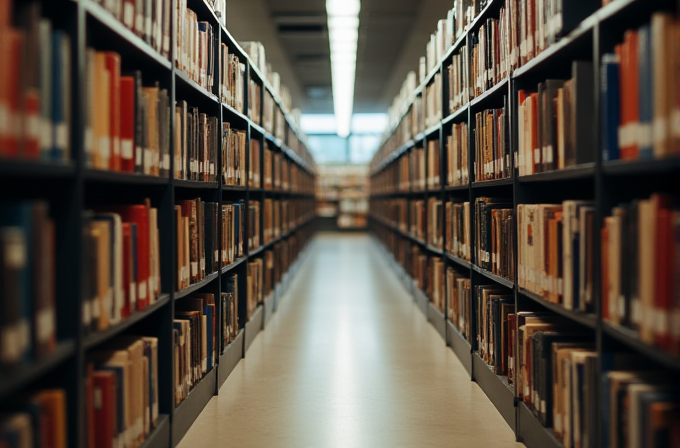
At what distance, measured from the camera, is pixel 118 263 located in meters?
1.82

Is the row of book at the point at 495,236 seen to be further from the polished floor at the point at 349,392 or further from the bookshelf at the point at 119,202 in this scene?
the bookshelf at the point at 119,202

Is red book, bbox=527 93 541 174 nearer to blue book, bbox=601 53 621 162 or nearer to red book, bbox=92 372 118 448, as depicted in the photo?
blue book, bbox=601 53 621 162

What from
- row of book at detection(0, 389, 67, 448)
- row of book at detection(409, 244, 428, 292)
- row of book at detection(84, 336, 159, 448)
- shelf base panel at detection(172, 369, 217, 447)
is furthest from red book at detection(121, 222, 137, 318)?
row of book at detection(409, 244, 428, 292)

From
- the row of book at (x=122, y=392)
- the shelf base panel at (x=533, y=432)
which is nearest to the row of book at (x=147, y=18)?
the row of book at (x=122, y=392)

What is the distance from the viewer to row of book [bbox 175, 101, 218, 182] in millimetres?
2508

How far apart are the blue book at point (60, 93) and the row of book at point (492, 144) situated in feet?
6.27

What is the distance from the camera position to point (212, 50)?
10.2 feet

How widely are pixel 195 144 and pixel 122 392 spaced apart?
131cm

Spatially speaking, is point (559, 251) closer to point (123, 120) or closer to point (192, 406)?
point (123, 120)

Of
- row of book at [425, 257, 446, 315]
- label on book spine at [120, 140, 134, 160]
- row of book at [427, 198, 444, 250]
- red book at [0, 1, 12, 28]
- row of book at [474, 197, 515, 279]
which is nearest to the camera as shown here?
red book at [0, 1, 12, 28]

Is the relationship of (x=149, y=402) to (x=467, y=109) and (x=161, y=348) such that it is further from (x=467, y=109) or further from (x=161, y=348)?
(x=467, y=109)

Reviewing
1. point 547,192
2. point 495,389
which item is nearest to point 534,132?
point 547,192

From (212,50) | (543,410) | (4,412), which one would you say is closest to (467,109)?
(212,50)

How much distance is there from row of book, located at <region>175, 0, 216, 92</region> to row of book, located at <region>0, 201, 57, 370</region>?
132cm
